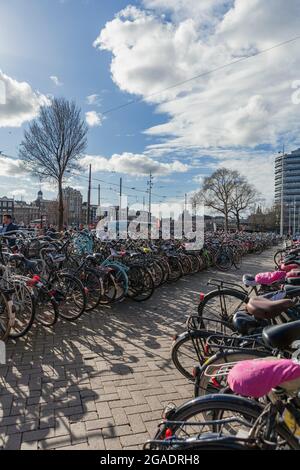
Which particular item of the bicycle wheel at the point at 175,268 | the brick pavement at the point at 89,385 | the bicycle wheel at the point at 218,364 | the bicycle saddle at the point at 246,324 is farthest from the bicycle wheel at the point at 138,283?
the bicycle wheel at the point at 218,364

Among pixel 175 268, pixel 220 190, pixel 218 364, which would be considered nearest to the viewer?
pixel 218 364

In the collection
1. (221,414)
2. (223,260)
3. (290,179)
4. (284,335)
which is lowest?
(223,260)

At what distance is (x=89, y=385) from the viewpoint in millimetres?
2695

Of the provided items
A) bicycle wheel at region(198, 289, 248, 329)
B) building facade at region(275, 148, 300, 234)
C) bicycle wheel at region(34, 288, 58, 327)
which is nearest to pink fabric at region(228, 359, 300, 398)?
bicycle wheel at region(198, 289, 248, 329)

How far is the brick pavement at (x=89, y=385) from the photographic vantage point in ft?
6.81

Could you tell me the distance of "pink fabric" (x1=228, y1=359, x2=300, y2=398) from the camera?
128 cm

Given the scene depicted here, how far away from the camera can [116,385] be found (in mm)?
2705

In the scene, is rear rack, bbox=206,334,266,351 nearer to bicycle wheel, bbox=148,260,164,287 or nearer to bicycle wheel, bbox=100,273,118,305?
bicycle wheel, bbox=100,273,118,305

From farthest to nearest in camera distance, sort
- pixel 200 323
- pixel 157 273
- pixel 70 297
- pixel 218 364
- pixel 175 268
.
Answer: pixel 175 268 < pixel 157 273 < pixel 70 297 < pixel 200 323 < pixel 218 364

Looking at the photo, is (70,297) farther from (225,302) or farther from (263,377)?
(263,377)

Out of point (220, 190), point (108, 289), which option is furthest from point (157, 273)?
point (220, 190)

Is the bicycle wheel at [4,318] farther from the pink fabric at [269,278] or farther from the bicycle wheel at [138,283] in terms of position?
the pink fabric at [269,278]

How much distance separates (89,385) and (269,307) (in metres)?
1.75

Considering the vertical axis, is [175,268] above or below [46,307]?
above
